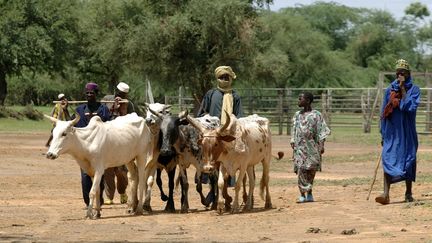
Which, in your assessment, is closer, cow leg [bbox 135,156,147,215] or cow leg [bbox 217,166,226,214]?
cow leg [bbox 217,166,226,214]

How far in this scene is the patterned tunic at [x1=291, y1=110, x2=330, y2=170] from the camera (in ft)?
55.4

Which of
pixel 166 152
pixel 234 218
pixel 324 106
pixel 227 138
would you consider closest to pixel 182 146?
pixel 166 152

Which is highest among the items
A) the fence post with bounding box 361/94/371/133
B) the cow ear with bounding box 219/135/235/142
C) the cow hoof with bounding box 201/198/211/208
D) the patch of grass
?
the cow ear with bounding box 219/135/235/142

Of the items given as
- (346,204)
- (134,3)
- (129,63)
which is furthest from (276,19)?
(346,204)

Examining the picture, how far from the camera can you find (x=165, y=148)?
15.7 metres

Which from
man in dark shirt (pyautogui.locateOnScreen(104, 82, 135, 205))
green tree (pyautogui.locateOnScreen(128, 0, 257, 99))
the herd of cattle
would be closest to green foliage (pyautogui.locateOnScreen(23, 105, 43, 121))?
green tree (pyautogui.locateOnScreen(128, 0, 257, 99))

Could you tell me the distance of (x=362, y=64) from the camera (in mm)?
86688

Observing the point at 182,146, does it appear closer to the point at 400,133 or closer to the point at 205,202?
the point at 205,202

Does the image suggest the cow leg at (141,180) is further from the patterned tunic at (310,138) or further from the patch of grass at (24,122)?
the patch of grass at (24,122)

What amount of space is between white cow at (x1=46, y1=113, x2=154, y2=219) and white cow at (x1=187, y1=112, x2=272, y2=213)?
2.77 feet

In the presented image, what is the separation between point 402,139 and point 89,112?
4602 mm

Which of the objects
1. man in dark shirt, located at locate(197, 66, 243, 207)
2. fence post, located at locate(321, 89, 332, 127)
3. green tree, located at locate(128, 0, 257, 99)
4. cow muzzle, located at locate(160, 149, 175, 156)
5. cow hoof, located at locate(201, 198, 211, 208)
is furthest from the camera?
fence post, located at locate(321, 89, 332, 127)

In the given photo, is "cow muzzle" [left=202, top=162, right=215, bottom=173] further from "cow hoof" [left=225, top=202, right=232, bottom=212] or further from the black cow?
"cow hoof" [left=225, top=202, right=232, bottom=212]

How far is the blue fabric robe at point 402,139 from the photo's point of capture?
15.5 m
